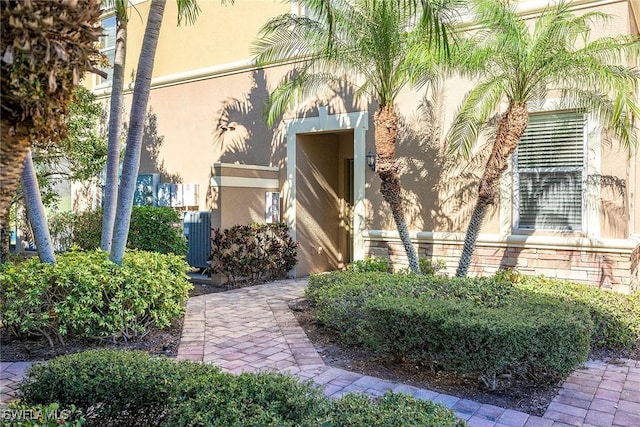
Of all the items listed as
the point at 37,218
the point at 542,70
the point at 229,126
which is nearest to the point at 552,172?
the point at 542,70

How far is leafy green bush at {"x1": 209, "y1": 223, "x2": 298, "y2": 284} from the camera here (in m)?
10.0

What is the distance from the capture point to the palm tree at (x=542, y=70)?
654 cm

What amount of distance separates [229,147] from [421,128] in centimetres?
500

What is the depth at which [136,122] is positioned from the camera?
598cm

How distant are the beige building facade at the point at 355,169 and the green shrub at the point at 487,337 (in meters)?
3.45

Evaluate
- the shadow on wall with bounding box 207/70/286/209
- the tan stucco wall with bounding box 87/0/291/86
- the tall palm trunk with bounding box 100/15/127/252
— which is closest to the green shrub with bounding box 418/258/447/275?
the shadow on wall with bounding box 207/70/286/209

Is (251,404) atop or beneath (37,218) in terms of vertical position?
beneath

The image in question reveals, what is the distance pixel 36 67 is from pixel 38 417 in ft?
6.83

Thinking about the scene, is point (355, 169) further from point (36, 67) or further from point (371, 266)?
point (36, 67)

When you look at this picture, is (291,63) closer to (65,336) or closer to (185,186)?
Result: (185,186)

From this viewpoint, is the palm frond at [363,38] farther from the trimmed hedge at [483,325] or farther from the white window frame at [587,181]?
the trimmed hedge at [483,325]

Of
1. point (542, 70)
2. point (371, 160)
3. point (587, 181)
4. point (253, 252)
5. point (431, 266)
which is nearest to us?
point (542, 70)

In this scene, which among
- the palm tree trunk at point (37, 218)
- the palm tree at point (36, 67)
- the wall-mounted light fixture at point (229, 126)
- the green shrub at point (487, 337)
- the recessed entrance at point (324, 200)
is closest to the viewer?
the palm tree at point (36, 67)

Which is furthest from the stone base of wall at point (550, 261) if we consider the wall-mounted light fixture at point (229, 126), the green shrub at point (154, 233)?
the wall-mounted light fixture at point (229, 126)
